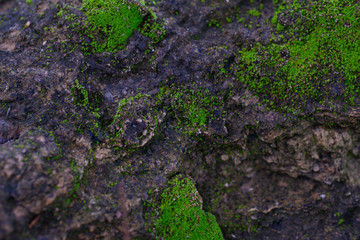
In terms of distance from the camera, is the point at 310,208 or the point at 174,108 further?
the point at 310,208

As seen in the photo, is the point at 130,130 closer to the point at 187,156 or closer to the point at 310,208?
the point at 187,156

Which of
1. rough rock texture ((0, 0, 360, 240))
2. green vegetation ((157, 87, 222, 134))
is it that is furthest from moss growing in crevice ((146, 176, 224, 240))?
Answer: green vegetation ((157, 87, 222, 134))

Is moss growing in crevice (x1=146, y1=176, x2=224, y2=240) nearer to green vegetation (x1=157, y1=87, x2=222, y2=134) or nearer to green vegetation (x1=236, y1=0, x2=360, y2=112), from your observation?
green vegetation (x1=157, y1=87, x2=222, y2=134)

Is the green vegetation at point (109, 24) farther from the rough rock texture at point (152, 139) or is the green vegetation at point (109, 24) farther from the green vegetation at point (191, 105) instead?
the green vegetation at point (191, 105)

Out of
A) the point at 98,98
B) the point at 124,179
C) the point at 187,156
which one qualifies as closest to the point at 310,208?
the point at 187,156


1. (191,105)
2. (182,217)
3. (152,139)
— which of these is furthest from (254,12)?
(182,217)

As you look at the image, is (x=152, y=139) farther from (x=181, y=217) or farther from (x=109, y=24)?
(x=109, y=24)
